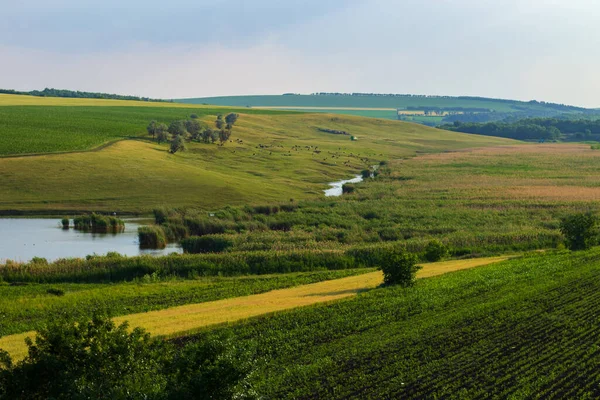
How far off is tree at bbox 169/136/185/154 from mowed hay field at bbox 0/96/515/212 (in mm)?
1134

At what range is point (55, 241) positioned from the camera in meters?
62.9

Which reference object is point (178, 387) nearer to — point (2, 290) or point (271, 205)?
point (2, 290)

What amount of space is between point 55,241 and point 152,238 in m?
8.05

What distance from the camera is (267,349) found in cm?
2844

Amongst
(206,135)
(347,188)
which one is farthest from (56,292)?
(206,135)

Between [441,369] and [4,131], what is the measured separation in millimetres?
99000

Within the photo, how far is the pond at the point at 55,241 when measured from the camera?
57.8 metres

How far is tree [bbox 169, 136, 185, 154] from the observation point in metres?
111

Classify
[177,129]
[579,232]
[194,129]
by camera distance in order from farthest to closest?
1. [194,129]
2. [177,129]
3. [579,232]

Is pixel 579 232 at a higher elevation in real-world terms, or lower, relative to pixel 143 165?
higher

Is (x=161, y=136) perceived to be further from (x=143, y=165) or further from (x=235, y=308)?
(x=235, y=308)

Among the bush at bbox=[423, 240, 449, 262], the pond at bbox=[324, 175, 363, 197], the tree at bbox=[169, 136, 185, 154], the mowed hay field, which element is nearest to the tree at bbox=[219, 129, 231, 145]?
the mowed hay field

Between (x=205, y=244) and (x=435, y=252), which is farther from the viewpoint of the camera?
(x=205, y=244)

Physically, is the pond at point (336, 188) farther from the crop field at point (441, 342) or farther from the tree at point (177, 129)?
the crop field at point (441, 342)
